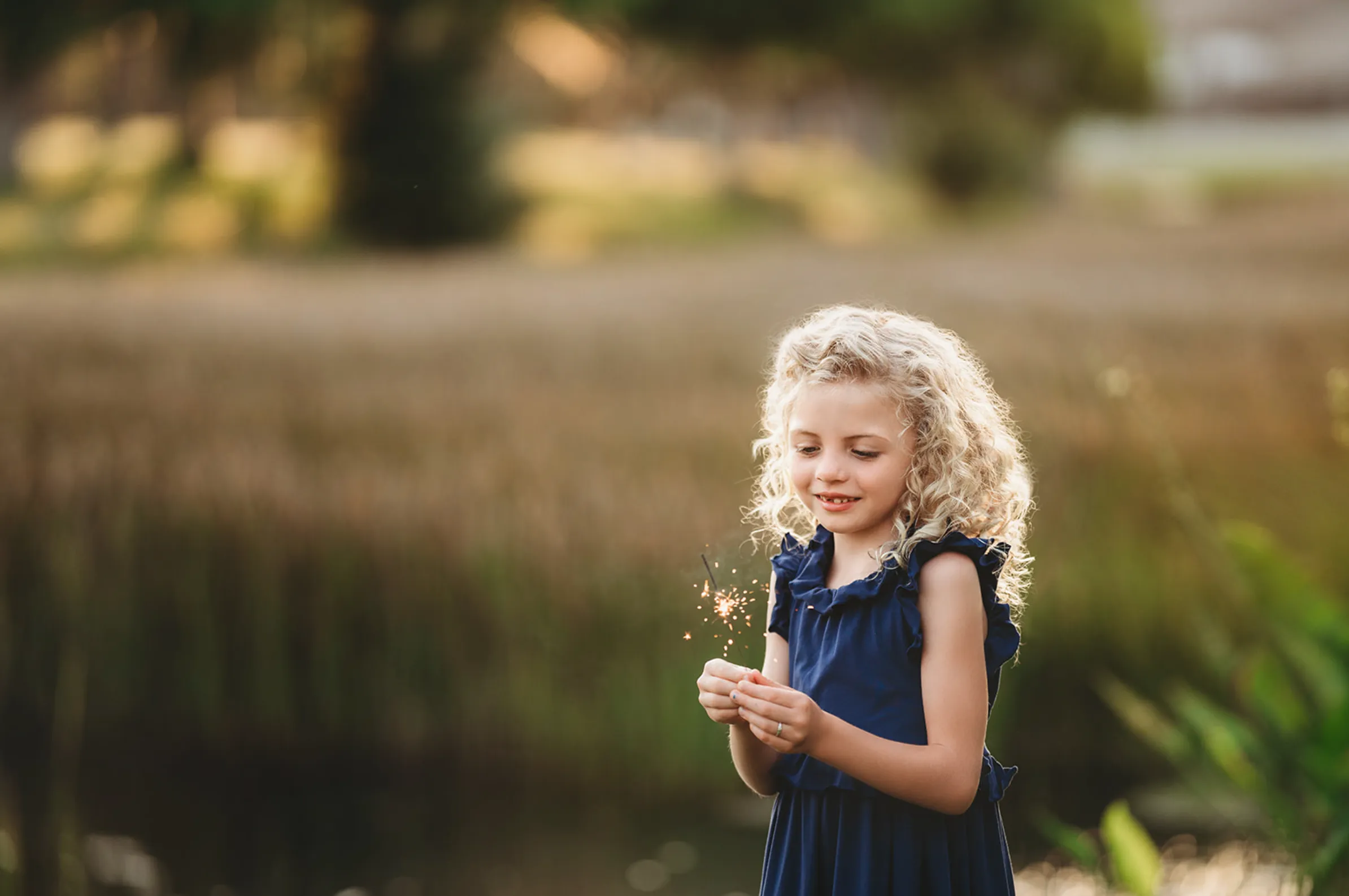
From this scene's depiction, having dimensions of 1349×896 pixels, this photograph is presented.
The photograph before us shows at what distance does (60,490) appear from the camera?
153 inches

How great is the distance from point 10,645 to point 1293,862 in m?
3.19

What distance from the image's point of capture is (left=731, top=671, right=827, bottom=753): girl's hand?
1095 mm

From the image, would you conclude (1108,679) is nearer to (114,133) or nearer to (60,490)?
(60,490)

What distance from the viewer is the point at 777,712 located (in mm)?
1094

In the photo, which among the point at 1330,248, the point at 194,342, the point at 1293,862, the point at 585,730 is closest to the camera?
the point at 1293,862

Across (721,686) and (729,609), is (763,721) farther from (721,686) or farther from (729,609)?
(729,609)

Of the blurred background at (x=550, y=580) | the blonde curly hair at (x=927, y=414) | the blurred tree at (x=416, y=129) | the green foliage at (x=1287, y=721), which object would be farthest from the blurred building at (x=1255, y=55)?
the blonde curly hair at (x=927, y=414)

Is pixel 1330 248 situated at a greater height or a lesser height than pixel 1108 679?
greater

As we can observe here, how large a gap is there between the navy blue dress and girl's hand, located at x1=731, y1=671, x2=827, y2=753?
0.39 feet

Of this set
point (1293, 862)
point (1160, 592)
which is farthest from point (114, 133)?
point (1293, 862)

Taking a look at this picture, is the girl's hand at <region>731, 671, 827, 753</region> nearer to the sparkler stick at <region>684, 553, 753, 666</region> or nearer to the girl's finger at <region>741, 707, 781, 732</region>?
the girl's finger at <region>741, 707, 781, 732</region>

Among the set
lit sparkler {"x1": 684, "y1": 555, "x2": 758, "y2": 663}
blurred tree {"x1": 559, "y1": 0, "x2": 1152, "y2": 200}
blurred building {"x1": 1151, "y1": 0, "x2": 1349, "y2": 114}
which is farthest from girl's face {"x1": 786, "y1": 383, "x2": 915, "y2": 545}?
blurred building {"x1": 1151, "y1": 0, "x2": 1349, "y2": 114}

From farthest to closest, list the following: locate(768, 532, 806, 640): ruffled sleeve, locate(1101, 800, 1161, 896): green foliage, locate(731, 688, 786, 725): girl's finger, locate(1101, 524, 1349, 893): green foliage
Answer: locate(1101, 524, 1349, 893): green foliage, locate(1101, 800, 1161, 896): green foliage, locate(768, 532, 806, 640): ruffled sleeve, locate(731, 688, 786, 725): girl's finger

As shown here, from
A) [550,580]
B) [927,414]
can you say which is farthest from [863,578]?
[550,580]
